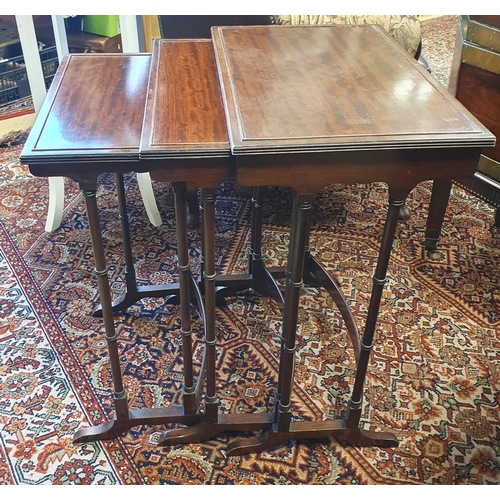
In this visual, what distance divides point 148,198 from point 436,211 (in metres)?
0.97

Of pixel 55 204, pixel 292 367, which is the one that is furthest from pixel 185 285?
pixel 55 204

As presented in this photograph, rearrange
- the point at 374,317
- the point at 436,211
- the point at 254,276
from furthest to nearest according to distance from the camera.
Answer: the point at 436,211 → the point at 254,276 → the point at 374,317

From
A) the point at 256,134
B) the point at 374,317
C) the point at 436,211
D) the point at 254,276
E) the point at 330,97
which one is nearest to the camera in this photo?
the point at 256,134

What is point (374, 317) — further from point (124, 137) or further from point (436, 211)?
point (436, 211)

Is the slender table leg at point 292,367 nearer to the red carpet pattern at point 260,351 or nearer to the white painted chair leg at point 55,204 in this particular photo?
the red carpet pattern at point 260,351

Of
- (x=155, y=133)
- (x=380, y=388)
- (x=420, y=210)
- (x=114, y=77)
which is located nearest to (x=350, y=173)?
(x=155, y=133)

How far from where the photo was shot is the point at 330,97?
1011mm

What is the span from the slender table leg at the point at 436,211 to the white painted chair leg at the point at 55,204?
126 cm

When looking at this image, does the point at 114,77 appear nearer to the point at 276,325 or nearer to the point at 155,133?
the point at 155,133

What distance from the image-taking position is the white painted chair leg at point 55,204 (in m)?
1.93

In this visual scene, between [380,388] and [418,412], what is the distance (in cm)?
11

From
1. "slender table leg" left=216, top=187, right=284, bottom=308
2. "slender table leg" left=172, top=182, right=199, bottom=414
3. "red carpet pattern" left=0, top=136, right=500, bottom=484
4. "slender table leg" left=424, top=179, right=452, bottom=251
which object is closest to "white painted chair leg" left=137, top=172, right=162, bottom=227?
"red carpet pattern" left=0, top=136, right=500, bottom=484
